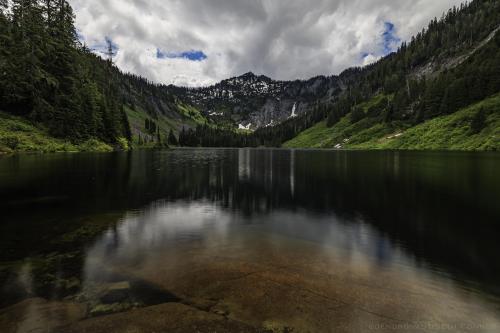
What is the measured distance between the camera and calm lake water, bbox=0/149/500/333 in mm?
7398

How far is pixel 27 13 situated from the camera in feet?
297

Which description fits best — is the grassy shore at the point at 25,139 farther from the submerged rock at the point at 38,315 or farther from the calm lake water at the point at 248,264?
the submerged rock at the point at 38,315

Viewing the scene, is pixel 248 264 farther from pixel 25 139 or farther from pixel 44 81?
pixel 44 81

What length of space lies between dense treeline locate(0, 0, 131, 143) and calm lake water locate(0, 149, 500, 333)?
73.1 metres

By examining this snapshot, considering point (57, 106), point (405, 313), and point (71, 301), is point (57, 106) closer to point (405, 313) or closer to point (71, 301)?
point (71, 301)

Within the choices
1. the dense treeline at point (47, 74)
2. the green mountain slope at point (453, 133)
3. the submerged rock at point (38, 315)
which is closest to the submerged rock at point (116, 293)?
the submerged rock at point (38, 315)

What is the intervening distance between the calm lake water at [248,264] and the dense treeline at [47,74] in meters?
73.1

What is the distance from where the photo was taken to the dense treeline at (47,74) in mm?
78312

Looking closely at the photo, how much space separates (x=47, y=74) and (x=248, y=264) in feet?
344

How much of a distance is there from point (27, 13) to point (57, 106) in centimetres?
3720

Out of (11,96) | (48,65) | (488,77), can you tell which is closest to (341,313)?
(11,96)

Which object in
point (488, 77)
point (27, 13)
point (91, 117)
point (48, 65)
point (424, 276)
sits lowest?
point (424, 276)

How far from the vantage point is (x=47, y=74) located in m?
85.9

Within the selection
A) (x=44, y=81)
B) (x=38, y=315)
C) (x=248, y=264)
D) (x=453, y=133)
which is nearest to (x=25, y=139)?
(x=44, y=81)
